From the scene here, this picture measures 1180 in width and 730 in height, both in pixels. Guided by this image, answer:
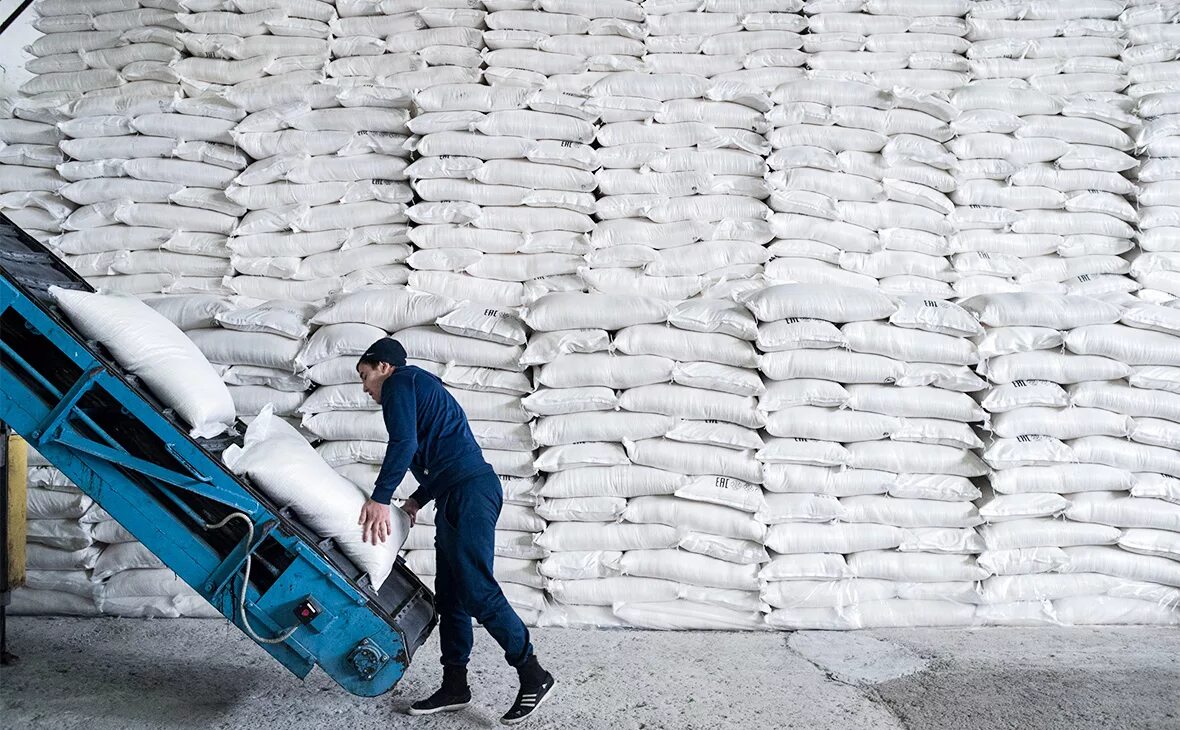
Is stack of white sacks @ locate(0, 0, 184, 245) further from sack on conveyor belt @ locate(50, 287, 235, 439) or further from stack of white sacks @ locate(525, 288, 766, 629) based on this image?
stack of white sacks @ locate(525, 288, 766, 629)

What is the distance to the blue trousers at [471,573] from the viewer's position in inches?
113

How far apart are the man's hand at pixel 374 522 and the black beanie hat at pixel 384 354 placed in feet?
1.52

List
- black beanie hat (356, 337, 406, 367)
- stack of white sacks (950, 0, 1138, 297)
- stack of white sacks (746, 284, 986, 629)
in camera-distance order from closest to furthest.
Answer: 1. black beanie hat (356, 337, 406, 367)
2. stack of white sacks (746, 284, 986, 629)
3. stack of white sacks (950, 0, 1138, 297)

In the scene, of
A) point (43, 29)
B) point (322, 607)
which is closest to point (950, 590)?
point (322, 607)

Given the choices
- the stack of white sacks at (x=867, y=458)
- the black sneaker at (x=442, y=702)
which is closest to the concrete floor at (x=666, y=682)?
the black sneaker at (x=442, y=702)

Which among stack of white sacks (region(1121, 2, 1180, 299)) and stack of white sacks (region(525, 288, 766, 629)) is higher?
stack of white sacks (region(1121, 2, 1180, 299))

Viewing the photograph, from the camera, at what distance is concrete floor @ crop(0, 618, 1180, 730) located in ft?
9.47

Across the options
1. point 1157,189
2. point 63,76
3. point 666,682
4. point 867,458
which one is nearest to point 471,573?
point 666,682

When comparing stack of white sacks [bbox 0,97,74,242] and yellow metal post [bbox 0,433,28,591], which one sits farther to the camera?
stack of white sacks [bbox 0,97,74,242]

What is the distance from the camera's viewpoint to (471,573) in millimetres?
2855

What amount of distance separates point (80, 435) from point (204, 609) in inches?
57.1

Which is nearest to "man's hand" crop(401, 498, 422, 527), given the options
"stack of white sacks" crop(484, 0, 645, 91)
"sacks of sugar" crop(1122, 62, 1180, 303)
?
"stack of white sacks" crop(484, 0, 645, 91)

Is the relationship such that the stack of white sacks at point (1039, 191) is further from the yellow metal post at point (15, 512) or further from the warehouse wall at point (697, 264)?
the yellow metal post at point (15, 512)

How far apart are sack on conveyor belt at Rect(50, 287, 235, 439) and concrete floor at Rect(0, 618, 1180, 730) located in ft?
3.22
